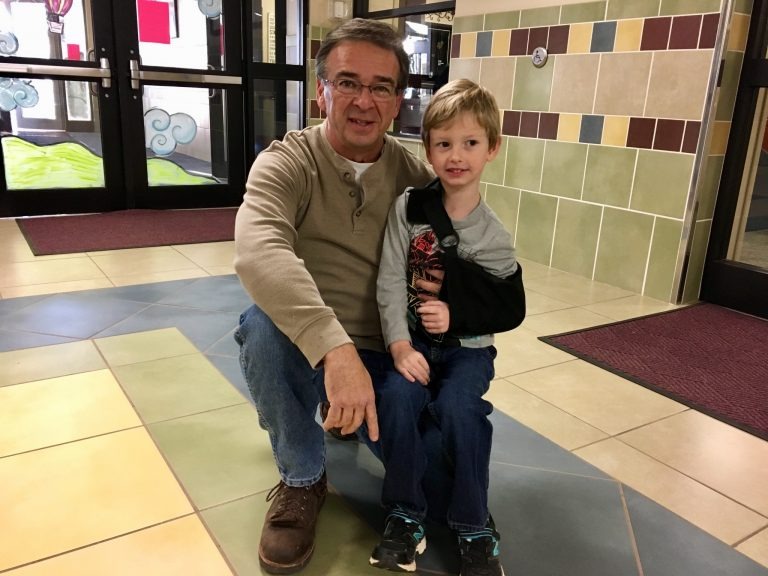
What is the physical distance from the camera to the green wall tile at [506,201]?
3510mm

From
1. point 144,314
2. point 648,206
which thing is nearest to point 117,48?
point 144,314

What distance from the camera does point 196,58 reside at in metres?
4.44

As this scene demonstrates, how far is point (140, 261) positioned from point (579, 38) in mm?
2394

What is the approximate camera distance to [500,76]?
3.48m

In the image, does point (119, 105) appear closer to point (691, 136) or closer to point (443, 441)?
point (691, 136)

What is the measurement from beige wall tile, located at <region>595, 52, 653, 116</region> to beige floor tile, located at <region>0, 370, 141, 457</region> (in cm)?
240

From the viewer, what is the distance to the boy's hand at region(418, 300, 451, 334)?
1216 mm

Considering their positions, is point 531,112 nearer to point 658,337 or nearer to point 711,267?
point 711,267

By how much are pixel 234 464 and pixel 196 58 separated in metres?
3.72

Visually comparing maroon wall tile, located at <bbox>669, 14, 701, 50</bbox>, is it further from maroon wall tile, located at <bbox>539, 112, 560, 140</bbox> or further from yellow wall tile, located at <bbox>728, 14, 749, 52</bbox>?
maroon wall tile, located at <bbox>539, 112, 560, 140</bbox>

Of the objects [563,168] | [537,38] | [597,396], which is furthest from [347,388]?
[537,38]

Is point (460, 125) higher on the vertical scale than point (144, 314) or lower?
higher

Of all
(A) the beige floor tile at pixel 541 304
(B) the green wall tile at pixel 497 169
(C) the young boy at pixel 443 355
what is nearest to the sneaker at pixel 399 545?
(C) the young boy at pixel 443 355

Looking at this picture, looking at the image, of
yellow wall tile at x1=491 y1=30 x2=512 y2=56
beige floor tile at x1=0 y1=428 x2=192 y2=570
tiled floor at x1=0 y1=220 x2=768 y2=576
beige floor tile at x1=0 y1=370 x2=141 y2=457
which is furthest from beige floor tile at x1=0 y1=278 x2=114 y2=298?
yellow wall tile at x1=491 y1=30 x2=512 y2=56
